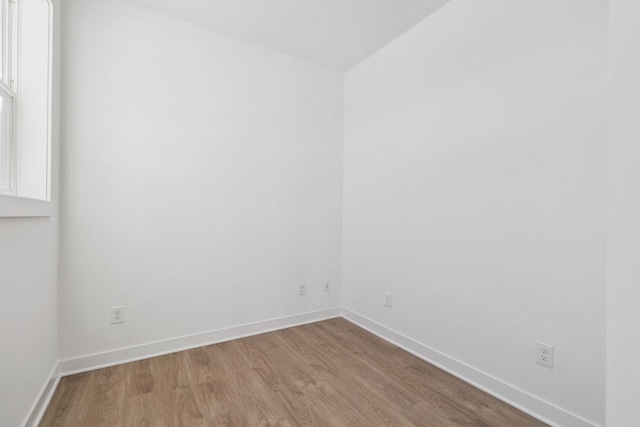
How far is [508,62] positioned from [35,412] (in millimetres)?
3202

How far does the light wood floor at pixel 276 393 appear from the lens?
1509 mm

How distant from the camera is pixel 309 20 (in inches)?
88.4

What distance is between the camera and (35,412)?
4.65 ft

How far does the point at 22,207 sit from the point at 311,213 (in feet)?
6.74

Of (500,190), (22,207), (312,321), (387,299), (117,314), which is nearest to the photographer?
(22,207)

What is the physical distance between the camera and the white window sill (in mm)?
1051

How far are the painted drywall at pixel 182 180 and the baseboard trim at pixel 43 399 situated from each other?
6.4 inches

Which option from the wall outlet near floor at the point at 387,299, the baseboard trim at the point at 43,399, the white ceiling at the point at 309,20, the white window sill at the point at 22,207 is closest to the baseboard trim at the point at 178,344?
the baseboard trim at the point at 43,399

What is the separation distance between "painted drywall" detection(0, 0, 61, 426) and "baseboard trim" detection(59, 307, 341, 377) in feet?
0.54

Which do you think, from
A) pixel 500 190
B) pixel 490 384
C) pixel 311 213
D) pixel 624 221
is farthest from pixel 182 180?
pixel 490 384

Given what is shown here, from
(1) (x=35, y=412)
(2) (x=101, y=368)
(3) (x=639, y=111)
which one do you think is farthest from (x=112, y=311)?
(3) (x=639, y=111)

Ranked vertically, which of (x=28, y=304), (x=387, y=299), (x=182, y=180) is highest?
(x=182, y=180)

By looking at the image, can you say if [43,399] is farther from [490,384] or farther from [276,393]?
[490,384]

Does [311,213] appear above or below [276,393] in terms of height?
above
